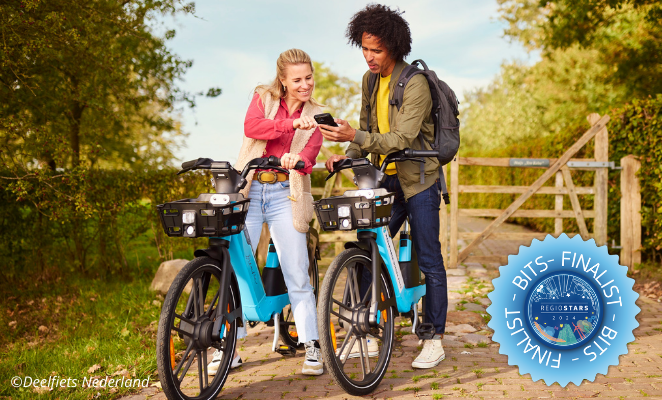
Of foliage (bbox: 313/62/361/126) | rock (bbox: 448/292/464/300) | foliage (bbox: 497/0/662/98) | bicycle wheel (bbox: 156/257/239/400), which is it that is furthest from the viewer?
foliage (bbox: 313/62/361/126)

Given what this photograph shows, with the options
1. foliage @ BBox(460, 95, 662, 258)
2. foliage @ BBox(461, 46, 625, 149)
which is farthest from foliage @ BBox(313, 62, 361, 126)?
foliage @ BBox(460, 95, 662, 258)

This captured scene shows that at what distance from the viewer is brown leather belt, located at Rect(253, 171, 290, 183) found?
3.48m

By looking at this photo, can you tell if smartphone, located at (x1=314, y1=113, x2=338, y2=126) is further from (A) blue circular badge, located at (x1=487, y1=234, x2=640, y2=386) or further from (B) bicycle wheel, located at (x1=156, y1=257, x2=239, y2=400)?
(A) blue circular badge, located at (x1=487, y1=234, x2=640, y2=386)

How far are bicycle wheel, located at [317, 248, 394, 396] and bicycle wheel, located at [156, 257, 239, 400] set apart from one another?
0.60m

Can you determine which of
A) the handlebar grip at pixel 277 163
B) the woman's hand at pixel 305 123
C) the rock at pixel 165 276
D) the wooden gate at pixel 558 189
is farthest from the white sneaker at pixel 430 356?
the wooden gate at pixel 558 189

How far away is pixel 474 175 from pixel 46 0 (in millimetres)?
18155

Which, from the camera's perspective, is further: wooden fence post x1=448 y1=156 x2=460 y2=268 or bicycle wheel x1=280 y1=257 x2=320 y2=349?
wooden fence post x1=448 y1=156 x2=460 y2=268

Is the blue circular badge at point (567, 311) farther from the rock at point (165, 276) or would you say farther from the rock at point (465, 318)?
the rock at point (165, 276)

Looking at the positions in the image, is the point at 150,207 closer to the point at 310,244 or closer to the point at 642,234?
the point at 310,244

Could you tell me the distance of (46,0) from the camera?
5.72m

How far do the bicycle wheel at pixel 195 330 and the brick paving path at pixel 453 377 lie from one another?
30cm

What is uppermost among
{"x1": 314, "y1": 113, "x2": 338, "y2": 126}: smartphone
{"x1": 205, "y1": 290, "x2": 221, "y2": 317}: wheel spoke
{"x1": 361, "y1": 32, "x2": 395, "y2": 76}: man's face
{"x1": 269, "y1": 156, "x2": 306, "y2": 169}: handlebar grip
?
{"x1": 361, "y1": 32, "x2": 395, "y2": 76}: man's face

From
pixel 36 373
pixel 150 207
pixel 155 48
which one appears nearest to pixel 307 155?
pixel 36 373

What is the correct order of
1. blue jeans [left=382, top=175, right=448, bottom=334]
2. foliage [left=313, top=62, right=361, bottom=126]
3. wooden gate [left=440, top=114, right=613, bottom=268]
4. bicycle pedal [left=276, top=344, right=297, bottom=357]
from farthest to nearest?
foliage [left=313, top=62, right=361, bottom=126] < wooden gate [left=440, top=114, right=613, bottom=268] < bicycle pedal [left=276, top=344, right=297, bottom=357] < blue jeans [left=382, top=175, right=448, bottom=334]
